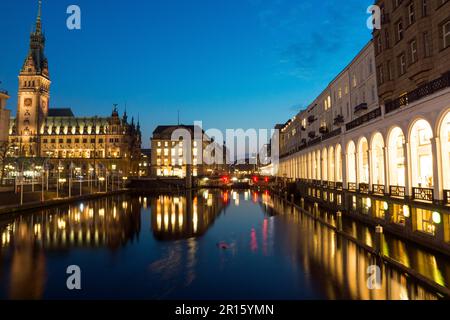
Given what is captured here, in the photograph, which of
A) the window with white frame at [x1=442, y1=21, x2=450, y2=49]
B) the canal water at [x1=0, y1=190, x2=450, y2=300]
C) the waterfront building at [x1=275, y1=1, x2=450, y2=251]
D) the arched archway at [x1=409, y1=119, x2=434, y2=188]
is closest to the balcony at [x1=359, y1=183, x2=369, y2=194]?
the waterfront building at [x1=275, y1=1, x2=450, y2=251]

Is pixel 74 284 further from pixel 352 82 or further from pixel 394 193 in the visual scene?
pixel 352 82

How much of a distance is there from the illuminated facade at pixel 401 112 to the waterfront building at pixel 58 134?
135 meters

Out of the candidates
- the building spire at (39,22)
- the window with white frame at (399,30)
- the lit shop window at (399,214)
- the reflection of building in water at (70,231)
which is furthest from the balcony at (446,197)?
the building spire at (39,22)

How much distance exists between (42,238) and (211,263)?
19152 millimetres

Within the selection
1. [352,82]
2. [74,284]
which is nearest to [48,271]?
[74,284]

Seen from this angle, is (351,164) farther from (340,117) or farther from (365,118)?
(340,117)

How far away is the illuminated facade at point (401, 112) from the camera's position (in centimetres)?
2231

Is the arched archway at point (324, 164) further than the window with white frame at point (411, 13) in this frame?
Yes

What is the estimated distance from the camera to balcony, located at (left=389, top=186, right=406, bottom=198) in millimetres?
27359

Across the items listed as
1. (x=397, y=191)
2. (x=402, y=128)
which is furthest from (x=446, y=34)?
(x=397, y=191)

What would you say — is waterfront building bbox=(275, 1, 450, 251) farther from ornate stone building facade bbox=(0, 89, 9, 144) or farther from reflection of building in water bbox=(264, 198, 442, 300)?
ornate stone building facade bbox=(0, 89, 9, 144)

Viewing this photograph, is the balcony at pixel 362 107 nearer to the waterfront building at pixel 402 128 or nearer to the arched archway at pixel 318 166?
the waterfront building at pixel 402 128

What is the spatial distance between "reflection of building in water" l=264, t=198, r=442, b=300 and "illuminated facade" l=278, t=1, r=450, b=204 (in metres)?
6.27
